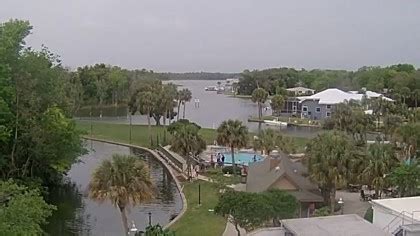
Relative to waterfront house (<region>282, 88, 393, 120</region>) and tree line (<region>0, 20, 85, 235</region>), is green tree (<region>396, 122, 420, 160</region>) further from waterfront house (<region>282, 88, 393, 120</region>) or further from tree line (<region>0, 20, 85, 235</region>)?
waterfront house (<region>282, 88, 393, 120</region>)

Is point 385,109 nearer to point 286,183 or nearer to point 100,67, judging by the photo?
point 286,183

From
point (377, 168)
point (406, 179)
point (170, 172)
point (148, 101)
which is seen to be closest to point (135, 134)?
point (148, 101)

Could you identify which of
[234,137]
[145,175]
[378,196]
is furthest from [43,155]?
[378,196]

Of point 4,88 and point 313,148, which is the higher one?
point 4,88

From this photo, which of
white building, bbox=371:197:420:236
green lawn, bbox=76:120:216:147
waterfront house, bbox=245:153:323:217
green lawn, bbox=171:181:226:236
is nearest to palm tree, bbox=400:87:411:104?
green lawn, bbox=76:120:216:147

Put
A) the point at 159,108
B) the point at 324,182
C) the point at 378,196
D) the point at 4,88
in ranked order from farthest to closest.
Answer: the point at 159,108
the point at 4,88
the point at 378,196
the point at 324,182

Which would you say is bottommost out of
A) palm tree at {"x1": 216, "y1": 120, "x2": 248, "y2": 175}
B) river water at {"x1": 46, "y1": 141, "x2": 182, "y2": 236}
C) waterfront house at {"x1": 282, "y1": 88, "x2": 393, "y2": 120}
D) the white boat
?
river water at {"x1": 46, "y1": 141, "x2": 182, "y2": 236}

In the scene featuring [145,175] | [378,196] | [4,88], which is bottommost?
[378,196]
